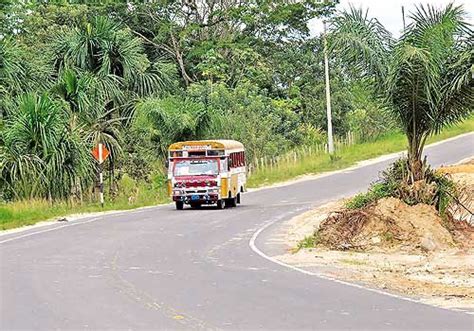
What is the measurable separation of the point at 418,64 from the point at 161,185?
2394 centimetres

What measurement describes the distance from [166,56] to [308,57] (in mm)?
9558

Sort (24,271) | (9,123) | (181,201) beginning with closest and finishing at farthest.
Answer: (24,271) → (181,201) → (9,123)

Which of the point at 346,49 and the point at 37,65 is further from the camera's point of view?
the point at 37,65

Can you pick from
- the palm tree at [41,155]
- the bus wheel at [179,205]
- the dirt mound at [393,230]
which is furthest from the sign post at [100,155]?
the dirt mound at [393,230]

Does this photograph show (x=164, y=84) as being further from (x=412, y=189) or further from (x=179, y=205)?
(x=412, y=189)

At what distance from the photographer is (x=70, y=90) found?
3819 centimetres

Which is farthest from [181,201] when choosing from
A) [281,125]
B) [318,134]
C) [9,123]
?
[318,134]

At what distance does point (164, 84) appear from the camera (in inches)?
1866

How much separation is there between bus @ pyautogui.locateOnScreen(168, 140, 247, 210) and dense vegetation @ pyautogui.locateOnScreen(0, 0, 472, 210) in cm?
485

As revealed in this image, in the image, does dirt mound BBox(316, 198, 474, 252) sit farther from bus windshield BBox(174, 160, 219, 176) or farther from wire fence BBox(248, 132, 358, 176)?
wire fence BBox(248, 132, 358, 176)

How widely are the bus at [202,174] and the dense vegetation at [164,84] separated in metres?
4.85

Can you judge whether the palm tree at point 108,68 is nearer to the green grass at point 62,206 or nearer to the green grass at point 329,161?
the green grass at point 62,206

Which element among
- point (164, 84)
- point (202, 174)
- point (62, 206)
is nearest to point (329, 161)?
point (164, 84)

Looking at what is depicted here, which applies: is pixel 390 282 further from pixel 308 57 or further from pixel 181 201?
pixel 308 57
